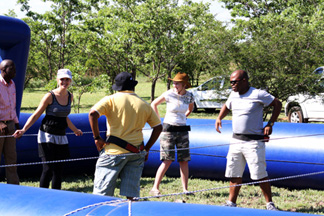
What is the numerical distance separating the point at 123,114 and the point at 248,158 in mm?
1651

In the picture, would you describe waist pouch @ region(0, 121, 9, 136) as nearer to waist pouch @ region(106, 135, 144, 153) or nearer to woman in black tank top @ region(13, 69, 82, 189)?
woman in black tank top @ region(13, 69, 82, 189)

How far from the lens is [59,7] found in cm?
2367

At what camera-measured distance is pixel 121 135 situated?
4094mm

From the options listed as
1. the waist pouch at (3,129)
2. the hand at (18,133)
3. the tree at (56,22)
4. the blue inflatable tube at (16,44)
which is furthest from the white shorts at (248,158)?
the tree at (56,22)

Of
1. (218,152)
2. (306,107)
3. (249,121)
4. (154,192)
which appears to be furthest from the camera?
(306,107)

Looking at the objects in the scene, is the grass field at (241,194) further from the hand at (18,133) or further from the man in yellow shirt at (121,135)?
the man in yellow shirt at (121,135)

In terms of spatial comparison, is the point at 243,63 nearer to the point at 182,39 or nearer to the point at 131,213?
the point at 182,39

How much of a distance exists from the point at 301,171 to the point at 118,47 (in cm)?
1452

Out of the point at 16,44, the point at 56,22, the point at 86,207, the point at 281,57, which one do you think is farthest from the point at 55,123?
the point at 56,22

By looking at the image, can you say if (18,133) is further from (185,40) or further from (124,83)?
(185,40)

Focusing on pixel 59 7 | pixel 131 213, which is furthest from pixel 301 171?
pixel 59 7

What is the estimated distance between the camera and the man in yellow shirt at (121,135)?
4.05m

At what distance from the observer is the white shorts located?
4.95 m

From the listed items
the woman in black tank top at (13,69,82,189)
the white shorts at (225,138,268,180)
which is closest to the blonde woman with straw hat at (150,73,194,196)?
the white shorts at (225,138,268,180)
